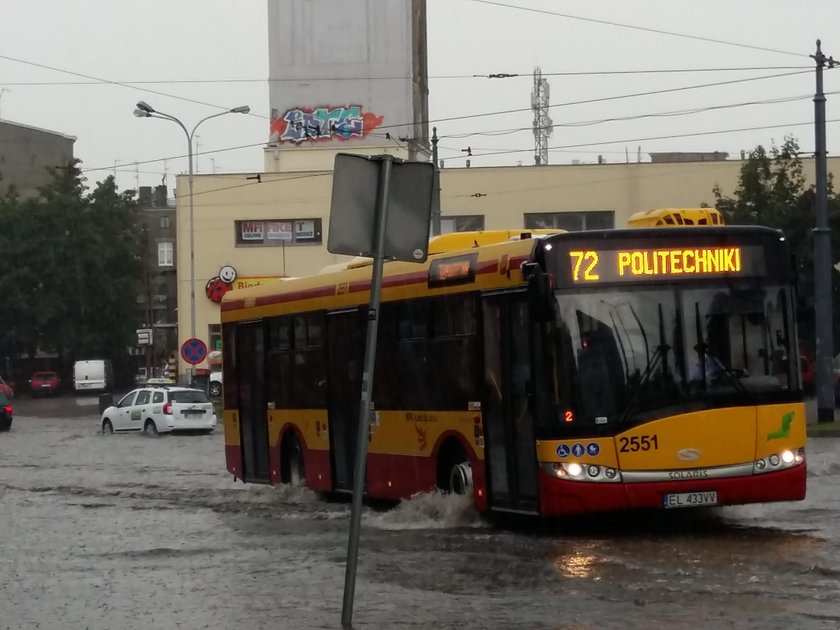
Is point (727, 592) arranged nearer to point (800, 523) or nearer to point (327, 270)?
point (800, 523)

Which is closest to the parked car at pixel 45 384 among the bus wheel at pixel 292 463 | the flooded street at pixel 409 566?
the flooded street at pixel 409 566

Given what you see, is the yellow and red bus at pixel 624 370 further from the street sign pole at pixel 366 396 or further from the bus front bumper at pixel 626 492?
the street sign pole at pixel 366 396

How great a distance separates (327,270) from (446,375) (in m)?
3.98

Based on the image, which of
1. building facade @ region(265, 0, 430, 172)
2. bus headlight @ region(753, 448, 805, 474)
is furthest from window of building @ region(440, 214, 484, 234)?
bus headlight @ region(753, 448, 805, 474)

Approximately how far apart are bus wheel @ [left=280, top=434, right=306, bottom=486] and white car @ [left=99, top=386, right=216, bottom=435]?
79.8ft

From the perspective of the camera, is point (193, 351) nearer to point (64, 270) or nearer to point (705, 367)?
point (705, 367)

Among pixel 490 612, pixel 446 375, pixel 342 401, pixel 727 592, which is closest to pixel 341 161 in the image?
pixel 490 612

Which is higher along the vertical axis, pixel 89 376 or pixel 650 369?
pixel 89 376

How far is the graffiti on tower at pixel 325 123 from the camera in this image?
67688 mm

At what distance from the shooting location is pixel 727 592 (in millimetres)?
10492

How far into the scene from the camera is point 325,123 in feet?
223

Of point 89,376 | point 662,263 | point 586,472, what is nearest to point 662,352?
point 662,263

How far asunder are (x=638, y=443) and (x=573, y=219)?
52.4m

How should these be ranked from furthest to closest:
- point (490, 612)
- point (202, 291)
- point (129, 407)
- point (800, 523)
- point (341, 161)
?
point (202, 291)
point (129, 407)
point (800, 523)
point (490, 612)
point (341, 161)
